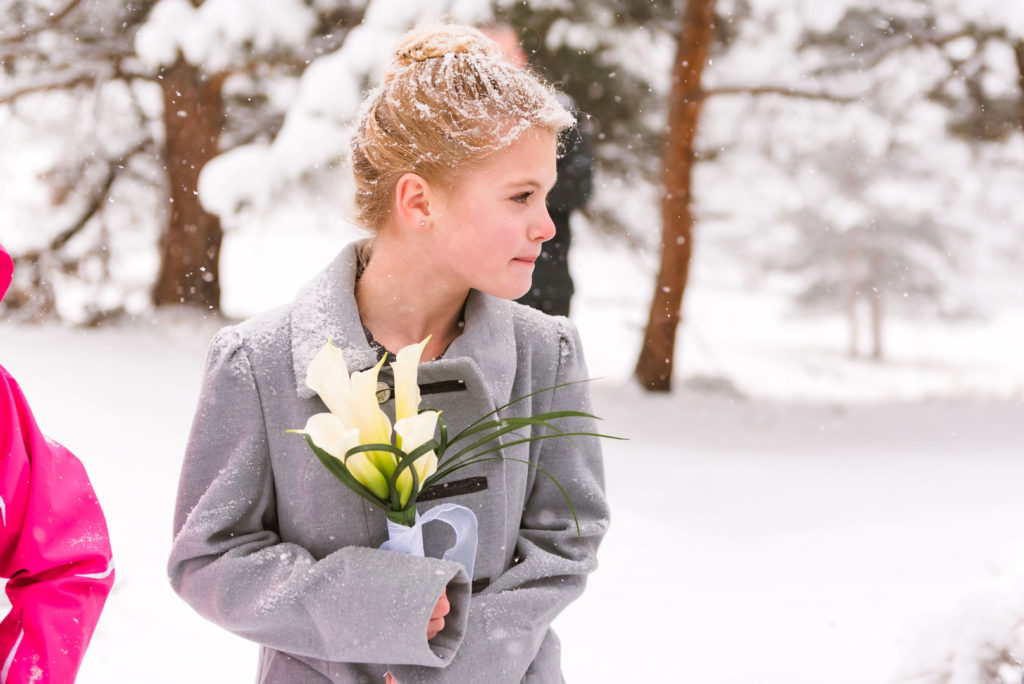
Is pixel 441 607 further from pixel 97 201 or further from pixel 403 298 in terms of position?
pixel 97 201

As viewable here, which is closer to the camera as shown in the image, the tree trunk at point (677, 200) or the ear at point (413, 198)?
the ear at point (413, 198)

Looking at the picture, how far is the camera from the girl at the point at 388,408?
44.8 inches

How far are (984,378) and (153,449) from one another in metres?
5.97

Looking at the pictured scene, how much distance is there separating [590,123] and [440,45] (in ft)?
13.7

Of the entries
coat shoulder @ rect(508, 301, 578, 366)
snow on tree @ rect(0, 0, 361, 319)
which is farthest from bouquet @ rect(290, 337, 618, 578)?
snow on tree @ rect(0, 0, 361, 319)

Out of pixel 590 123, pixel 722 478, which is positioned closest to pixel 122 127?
pixel 590 123

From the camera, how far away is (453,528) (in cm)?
124

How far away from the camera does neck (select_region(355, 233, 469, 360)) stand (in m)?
1.29

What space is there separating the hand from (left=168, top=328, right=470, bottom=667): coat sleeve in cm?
2

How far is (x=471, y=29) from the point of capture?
127 centimetres

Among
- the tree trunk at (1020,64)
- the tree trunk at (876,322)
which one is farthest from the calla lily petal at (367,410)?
the tree trunk at (876,322)

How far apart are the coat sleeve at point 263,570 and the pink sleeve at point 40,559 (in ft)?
0.44

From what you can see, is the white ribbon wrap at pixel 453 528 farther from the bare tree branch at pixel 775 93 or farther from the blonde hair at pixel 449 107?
the bare tree branch at pixel 775 93

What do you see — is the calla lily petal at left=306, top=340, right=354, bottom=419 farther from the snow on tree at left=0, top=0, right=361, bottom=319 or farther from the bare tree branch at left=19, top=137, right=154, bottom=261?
the bare tree branch at left=19, top=137, right=154, bottom=261
